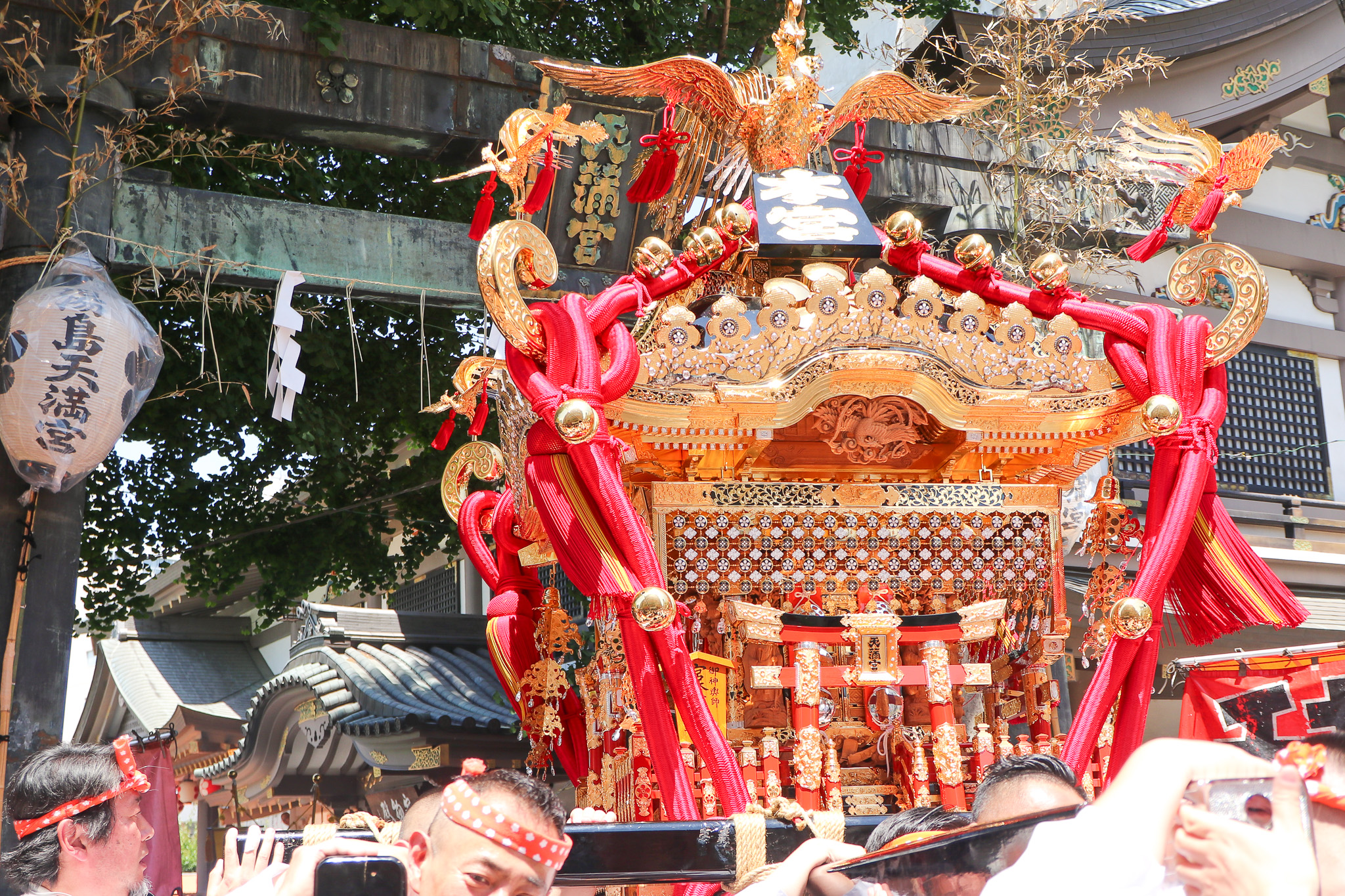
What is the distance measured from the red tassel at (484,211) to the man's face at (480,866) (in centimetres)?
302

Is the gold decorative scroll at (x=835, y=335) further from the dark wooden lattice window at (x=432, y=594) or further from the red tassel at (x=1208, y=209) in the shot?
the dark wooden lattice window at (x=432, y=594)

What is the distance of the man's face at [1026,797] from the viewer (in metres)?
2.09

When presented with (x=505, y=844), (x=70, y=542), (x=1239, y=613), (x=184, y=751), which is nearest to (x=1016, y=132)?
(x=1239, y=613)

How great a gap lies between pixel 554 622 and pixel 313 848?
3592mm

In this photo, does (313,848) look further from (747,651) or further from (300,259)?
(300,259)

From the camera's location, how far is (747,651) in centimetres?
501

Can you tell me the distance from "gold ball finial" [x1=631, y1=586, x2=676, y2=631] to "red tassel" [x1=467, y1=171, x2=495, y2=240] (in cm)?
162

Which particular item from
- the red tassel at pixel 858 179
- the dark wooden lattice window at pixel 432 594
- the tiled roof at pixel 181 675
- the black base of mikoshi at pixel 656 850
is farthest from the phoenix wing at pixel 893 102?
the tiled roof at pixel 181 675

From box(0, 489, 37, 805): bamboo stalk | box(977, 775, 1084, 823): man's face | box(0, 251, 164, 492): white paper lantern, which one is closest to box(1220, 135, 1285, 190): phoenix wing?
box(977, 775, 1084, 823): man's face

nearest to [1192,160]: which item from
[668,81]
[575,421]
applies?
[668,81]

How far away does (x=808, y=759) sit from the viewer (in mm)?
4402

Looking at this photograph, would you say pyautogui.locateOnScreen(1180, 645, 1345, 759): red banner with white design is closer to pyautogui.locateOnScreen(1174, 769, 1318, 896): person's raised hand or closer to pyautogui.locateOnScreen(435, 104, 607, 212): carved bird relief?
pyautogui.locateOnScreen(1174, 769, 1318, 896): person's raised hand

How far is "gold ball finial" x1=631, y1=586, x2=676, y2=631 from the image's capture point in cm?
391

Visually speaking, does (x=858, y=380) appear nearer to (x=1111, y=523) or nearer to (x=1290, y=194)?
(x=1111, y=523)
